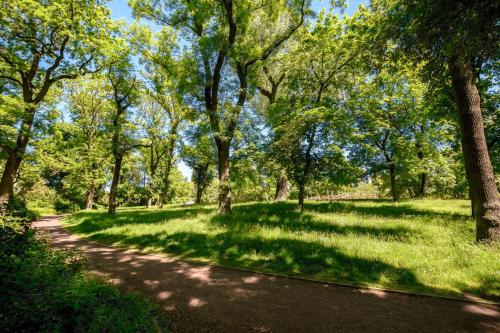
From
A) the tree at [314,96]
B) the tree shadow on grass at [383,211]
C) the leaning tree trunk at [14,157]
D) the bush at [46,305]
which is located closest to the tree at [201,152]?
the tree at [314,96]

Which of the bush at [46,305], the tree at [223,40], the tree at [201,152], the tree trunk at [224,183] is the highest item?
the tree at [223,40]

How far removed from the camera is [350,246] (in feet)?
27.5

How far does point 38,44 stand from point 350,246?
72.7ft

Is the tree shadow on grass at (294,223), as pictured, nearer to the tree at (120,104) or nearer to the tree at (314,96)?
the tree at (314,96)

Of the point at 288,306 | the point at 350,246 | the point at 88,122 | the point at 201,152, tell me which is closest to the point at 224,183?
the point at 350,246

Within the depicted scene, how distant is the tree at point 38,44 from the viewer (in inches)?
569

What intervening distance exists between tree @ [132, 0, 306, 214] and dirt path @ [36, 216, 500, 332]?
26.6 feet

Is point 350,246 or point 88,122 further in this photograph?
point 88,122

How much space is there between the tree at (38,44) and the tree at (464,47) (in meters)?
17.7

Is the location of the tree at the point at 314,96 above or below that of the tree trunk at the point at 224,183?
above

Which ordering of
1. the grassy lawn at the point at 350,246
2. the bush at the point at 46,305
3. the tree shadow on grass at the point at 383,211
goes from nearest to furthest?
the bush at the point at 46,305 < the grassy lawn at the point at 350,246 < the tree shadow on grass at the point at 383,211

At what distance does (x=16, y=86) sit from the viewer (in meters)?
17.8

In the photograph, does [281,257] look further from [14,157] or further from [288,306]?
[14,157]

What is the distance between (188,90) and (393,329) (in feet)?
49.4
